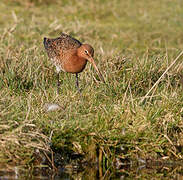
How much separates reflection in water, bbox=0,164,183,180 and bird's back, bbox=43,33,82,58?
234cm

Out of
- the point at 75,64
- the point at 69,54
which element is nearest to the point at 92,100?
the point at 75,64

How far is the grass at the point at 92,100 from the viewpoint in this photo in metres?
5.98

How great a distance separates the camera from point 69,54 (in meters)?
7.65

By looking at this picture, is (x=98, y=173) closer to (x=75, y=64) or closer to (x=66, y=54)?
(x=75, y=64)

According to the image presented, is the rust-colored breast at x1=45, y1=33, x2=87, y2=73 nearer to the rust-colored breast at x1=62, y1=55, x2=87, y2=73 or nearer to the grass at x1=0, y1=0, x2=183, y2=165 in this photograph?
the rust-colored breast at x1=62, y1=55, x2=87, y2=73

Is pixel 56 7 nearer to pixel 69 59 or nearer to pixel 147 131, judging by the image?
pixel 69 59

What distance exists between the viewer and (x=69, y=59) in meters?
7.61

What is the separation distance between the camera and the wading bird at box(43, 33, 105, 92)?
24.4 ft

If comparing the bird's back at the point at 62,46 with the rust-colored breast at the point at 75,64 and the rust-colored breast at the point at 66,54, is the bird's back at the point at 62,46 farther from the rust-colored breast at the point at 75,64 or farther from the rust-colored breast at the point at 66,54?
the rust-colored breast at the point at 75,64

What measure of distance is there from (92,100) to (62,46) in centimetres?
132

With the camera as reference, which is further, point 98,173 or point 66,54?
point 66,54

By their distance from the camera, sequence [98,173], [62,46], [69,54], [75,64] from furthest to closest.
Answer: [62,46]
[69,54]
[75,64]
[98,173]

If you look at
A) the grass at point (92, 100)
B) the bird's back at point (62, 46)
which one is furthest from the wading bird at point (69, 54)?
the grass at point (92, 100)

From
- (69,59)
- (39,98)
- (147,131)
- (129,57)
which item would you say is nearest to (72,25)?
(129,57)
